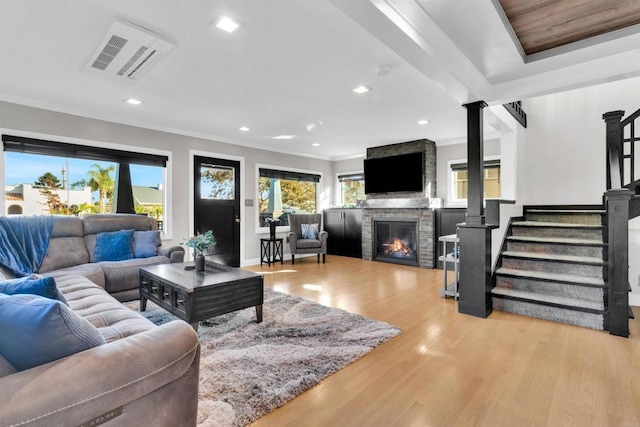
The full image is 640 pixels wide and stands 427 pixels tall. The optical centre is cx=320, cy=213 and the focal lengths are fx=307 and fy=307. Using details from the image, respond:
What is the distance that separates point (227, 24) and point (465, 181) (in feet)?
16.8

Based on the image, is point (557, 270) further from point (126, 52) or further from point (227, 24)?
point (126, 52)

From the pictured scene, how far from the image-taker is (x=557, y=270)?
3473 mm

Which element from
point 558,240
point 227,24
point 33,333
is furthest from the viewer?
point 558,240

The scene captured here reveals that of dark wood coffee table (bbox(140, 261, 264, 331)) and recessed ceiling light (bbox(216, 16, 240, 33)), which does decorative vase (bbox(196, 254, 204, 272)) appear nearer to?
dark wood coffee table (bbox(140, 261, 264, 331))

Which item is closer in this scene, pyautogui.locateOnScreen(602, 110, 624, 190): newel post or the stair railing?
the stair railing

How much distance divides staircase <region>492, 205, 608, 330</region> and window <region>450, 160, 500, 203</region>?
133cm

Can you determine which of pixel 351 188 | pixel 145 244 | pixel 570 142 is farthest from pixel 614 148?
pixel 145 244

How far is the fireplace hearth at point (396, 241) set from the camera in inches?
243

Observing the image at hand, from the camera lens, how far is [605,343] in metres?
2.56

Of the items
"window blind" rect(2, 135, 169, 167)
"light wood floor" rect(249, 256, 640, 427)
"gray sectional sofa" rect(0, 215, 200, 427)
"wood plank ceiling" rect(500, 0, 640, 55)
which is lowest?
"light wood floor" rect(249, 256, 640, 427)

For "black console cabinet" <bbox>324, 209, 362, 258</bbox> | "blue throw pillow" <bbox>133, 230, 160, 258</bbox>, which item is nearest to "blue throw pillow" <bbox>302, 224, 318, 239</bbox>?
"black console cabinet" <bbox>324, 209, 362, 258</bbox>

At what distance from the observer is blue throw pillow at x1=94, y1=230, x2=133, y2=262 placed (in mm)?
3770

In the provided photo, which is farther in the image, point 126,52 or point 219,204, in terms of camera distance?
point 219,204

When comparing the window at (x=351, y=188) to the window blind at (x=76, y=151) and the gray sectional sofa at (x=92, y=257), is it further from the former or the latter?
the gray sectional sofa at (x=92, y=257)
